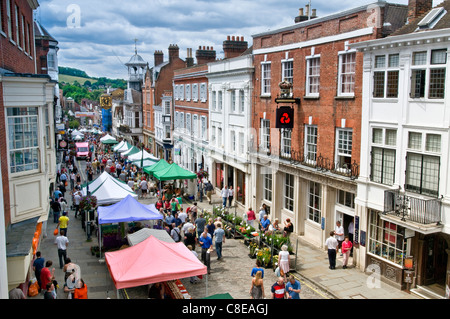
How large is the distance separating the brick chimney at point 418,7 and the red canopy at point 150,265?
1251 cm

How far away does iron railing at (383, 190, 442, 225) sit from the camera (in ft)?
42.5

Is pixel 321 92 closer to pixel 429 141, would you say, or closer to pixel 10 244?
pixel 429 141

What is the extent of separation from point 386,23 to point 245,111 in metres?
12.0

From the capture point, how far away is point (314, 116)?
64.8ft

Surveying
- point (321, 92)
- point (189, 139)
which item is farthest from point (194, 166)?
point (321, 92)

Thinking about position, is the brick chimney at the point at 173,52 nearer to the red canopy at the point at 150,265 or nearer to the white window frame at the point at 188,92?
the white window frame at the point at 188,92

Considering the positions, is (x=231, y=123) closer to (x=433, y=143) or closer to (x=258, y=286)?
(x=433, y=143)

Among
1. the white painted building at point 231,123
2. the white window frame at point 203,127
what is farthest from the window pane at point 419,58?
the white window frame at point 203,127

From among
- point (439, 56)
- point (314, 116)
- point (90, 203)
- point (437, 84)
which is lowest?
point (90, 203)

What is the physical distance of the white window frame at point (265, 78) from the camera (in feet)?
79.6

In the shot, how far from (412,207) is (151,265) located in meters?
8.76

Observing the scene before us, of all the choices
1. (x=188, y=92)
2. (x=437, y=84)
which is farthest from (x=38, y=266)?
(x=188, y=92)

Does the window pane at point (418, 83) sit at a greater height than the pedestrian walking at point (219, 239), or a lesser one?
greater
